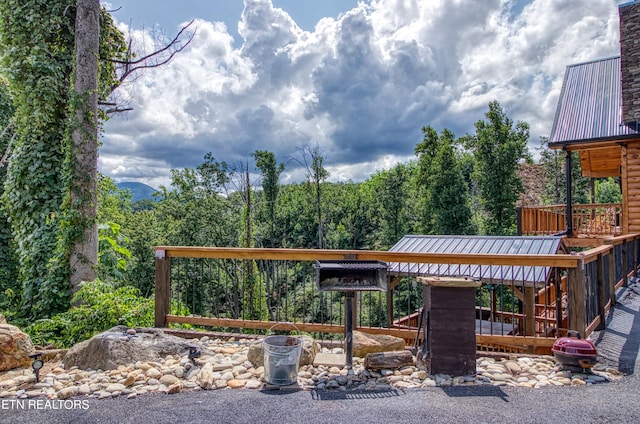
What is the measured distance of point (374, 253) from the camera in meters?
4.37

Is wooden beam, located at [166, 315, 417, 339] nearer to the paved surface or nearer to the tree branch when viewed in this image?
the paved surface

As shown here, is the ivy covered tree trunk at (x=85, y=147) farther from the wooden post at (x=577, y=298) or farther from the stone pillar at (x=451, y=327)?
the wooden post at (x=577, y=298)

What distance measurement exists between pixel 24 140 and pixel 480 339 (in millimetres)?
7419

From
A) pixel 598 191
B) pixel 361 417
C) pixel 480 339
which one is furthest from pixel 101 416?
pixel 598 191

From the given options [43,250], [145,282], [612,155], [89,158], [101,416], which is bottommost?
[145,282]

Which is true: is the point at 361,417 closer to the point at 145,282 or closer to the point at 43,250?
the point at 43,250

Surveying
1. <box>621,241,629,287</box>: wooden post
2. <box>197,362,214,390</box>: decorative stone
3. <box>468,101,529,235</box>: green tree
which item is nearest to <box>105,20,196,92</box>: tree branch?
<box>197,362,214,390</box>: decorative stone

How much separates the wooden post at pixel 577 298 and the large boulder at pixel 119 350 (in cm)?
370

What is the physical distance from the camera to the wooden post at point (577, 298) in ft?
13.0

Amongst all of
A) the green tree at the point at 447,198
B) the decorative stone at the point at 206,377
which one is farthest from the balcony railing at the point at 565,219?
the decorative stone at the point at 206,377

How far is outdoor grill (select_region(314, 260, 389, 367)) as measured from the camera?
3.58m
